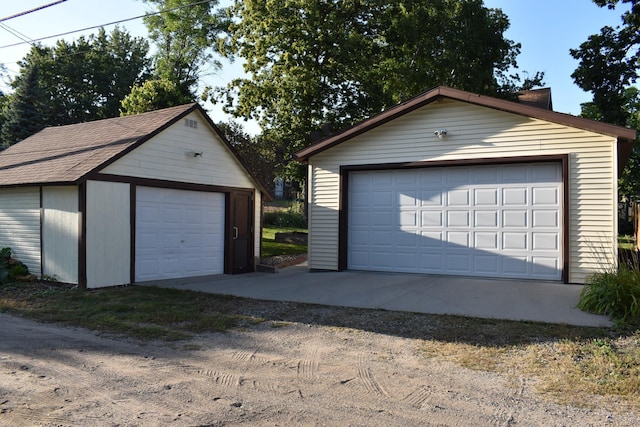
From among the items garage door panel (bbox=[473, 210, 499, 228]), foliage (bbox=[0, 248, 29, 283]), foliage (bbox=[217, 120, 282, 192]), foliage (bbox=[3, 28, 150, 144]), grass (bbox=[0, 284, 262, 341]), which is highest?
foliage (bbox=[3, 28, 150, 144])

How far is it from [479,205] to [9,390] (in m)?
9.40

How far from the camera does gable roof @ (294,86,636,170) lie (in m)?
9.85

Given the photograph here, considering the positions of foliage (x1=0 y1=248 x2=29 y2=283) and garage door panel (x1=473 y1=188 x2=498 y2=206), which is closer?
foliage (x1=0 y1=248 x2=29 y2=283)

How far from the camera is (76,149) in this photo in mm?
12188

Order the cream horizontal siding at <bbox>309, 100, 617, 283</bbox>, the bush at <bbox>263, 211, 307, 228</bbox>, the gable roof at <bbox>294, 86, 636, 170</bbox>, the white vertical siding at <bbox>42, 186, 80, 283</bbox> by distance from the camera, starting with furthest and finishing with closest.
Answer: the bush at <bbox>263, 211, 307, 228</bbox> < the white vertical siding at <bbox>42, 186, 80, 283</bbox> < the cream horizontal siding at <bbox>309, 100, 617, 283</bbox> < the gable roof at <bbox>294, 86, 636, 170</bbox>

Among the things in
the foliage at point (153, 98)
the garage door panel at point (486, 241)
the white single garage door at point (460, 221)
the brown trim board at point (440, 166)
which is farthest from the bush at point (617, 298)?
the foliage at point (153, 98)

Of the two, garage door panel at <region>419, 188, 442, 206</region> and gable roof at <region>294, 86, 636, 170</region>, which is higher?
gable roof at <region>294, 86, 636, 170</region>

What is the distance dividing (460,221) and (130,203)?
7362mm

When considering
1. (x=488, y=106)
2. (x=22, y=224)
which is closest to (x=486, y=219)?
(x=488, y=106)

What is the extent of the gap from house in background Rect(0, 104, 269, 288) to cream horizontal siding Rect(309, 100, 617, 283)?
2.55m

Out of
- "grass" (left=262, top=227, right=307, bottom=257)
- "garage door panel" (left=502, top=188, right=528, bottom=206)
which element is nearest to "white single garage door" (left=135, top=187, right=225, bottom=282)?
"grass" (left=262, top=227, right=307, bottom=257)

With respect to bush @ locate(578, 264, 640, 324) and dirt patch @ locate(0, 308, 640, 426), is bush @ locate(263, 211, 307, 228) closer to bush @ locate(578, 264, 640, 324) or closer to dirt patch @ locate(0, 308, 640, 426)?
bush @ locate(578, 264, 640, 324)

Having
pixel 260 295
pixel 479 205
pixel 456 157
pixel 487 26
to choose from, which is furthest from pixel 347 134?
pixel 487 26

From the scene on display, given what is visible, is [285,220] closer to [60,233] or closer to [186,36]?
[186,36]
